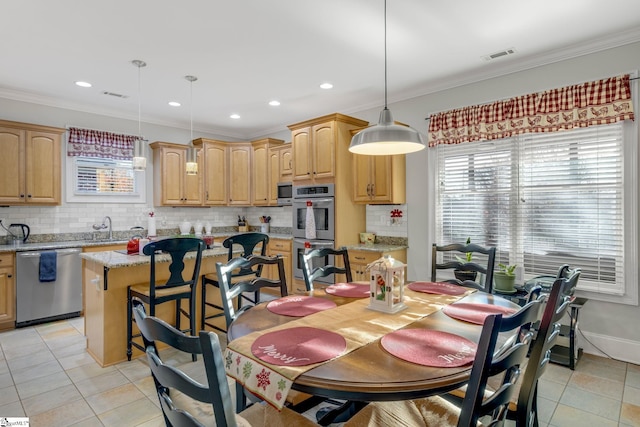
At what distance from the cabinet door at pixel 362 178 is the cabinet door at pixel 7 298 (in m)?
3.93

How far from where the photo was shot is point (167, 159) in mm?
5426

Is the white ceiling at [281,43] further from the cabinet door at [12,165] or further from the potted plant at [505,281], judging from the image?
the potted plant at [505,281]

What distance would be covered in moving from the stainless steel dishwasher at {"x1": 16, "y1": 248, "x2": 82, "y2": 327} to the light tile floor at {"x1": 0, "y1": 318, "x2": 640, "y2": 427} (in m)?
0.67

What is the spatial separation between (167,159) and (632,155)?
5.52m

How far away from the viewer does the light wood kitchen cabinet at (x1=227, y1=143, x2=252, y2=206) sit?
6.00 meters

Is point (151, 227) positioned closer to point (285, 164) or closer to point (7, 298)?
point (7, 298)

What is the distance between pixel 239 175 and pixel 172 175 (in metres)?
1.06

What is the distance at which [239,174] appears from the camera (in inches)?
237

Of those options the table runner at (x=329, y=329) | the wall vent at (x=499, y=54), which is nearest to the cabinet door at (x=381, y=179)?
the wall vent at (x=499, y=54)

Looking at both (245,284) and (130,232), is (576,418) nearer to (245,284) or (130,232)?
(245,284)

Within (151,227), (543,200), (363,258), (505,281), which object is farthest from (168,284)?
(543,200)

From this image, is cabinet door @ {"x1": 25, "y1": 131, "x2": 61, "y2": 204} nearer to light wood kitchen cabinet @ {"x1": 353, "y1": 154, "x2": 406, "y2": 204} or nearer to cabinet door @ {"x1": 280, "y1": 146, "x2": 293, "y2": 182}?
cabinet door @ {"x1": 280, "y1": 146, "x2": 293, "y2": 182}

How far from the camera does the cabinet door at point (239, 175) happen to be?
6004mm

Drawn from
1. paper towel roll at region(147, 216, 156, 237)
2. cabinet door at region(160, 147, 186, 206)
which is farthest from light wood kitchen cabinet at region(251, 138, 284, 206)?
paper towel roll at region(147, 216, 156, 237)
